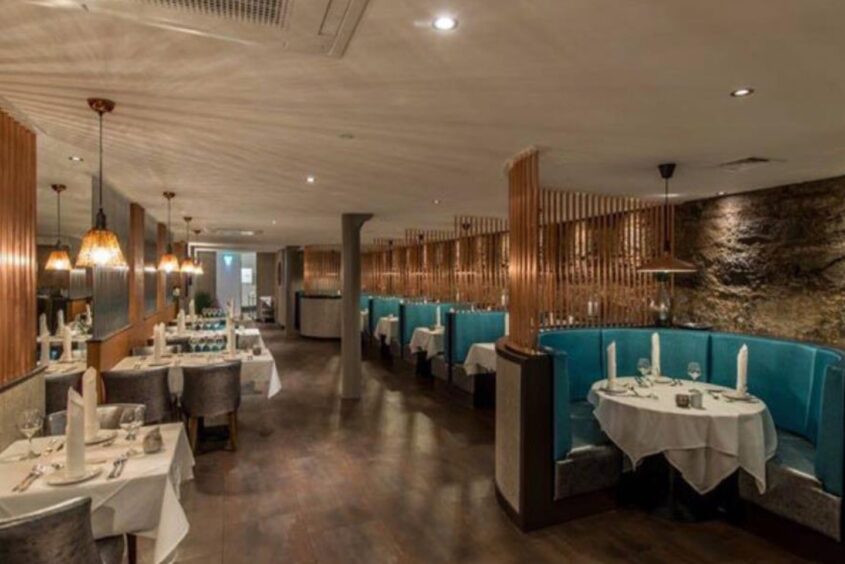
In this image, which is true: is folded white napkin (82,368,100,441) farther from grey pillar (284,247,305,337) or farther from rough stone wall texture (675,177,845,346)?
grey pillar (284,247,305,337)

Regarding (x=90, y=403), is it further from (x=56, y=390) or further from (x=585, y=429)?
(x=585, y=429)

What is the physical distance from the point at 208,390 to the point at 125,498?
98.7 inches

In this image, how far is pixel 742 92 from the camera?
2.58 metres

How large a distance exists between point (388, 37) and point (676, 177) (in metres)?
3.73

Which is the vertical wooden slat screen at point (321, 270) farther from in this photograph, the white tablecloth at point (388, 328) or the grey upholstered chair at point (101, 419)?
the grey upholstered chair at point (101, 419)

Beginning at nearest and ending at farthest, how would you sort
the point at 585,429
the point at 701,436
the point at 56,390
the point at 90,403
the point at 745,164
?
the point at 90,403 < the point at 701,436 < the point at 56,390 < the point at 585,429 < the point at 745,164

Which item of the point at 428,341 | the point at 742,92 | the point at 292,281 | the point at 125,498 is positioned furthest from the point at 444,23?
the point at 292,281

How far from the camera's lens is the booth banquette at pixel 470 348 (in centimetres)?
672

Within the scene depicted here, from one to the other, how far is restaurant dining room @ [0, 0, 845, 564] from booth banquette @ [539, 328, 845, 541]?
0.07 feet

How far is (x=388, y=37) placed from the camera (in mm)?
1985

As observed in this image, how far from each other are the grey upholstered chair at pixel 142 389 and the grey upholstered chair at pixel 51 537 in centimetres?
267

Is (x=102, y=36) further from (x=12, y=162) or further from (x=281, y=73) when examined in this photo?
(x=12, y=162)

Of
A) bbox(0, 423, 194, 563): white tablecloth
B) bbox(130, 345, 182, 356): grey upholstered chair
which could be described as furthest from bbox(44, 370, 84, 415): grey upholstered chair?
bbox(130, 345, 182, 356): grey upholstered chair

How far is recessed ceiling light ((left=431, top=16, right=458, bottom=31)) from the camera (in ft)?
6.03
